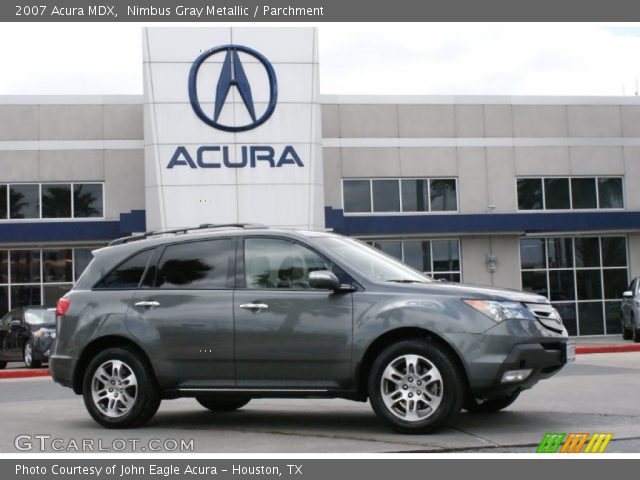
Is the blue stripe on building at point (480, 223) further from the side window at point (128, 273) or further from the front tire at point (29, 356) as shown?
the side window at point (128, 273)

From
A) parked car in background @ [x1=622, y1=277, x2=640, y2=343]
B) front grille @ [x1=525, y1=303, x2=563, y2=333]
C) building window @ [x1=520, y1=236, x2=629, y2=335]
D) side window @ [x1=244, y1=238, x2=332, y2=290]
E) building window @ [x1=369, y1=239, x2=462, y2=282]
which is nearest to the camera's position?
front grille @ [x1=525, y1=303, x2=563, y2=333]

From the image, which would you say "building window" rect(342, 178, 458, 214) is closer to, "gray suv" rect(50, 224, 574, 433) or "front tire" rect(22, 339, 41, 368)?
"front tire" rect(22, 339, 41, 368)

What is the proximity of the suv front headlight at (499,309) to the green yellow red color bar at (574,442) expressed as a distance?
0.99 metres

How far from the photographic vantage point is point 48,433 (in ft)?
30.6

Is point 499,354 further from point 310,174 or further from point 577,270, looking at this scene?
point 577,270

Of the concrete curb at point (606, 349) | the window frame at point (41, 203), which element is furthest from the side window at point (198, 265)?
the window frame at point (41, 203)

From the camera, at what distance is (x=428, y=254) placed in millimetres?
32375

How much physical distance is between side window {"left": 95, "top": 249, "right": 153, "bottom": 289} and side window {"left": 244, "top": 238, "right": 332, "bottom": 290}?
1094 mm

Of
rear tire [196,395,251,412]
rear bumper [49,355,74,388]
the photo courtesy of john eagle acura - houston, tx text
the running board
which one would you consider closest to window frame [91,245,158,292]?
rear bumper [49,355,74,388]

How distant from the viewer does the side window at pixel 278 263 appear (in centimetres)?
916

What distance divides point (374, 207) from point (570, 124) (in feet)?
23.0

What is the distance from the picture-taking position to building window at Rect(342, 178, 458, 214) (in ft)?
106
